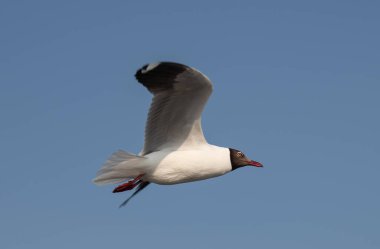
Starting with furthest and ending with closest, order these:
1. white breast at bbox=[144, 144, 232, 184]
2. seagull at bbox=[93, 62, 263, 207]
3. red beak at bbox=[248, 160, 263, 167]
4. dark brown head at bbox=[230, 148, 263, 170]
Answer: red beak at bbox=[248, 160, 263, 167]
dark brown head at bbox=[230, 148, 263, 170]
white breast at bbox=[144, 144, 232, 184]
seagull at bbox=[93, 62, 263, 207]

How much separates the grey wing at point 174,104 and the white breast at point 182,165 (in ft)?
0.66

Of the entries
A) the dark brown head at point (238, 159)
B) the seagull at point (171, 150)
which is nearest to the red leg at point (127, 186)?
the seagull at point (171, 150)

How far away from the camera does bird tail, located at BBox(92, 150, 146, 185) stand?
13508 mm

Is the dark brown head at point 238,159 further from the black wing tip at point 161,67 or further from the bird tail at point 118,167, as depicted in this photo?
the black wing tip at point 161,67

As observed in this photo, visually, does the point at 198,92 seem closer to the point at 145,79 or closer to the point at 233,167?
the point at 145,79

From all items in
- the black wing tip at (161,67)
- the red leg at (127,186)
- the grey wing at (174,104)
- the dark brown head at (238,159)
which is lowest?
the red leg at (127,186)

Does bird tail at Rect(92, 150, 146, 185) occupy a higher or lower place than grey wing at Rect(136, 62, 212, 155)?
lower

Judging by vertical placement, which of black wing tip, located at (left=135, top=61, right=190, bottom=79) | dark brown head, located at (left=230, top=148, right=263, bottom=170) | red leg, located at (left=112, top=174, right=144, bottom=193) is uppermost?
black wing tip, located at (left=135, top=61, right=190, bottom=79)

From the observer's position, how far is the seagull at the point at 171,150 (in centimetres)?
1309

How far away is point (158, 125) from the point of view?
1364 cm

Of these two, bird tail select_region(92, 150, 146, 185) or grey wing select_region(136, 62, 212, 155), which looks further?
bird tail select_region(92, 150, 146, 185)

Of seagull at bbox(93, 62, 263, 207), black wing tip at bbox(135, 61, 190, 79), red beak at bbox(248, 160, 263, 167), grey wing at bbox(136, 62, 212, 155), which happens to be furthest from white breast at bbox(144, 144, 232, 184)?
black wing tip at bbox(135, 61, 190, 79)

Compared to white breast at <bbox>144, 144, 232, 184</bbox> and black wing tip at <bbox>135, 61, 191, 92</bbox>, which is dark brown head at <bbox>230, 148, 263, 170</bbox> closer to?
white breast at <bbox>144, 144, 232, 184</bbox>

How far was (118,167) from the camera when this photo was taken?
13.6 m
